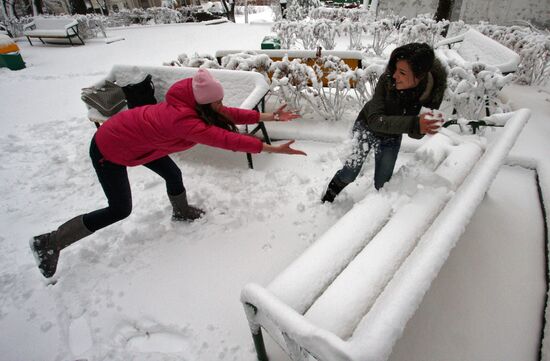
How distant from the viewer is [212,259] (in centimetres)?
241

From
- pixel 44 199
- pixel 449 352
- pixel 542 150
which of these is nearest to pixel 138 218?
pixel 44 199

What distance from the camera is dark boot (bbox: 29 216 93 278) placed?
223 cm

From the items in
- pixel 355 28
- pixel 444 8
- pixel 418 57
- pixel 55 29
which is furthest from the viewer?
pixel 55 29

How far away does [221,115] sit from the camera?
198 cm

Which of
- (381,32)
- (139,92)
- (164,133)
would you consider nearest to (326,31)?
(381,32)

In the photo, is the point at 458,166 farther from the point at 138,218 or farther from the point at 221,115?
the point at 138,218

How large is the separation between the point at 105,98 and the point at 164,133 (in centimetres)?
268

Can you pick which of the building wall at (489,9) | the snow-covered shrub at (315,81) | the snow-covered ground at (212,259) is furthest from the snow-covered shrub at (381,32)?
the snow-covered ground at (212,259)

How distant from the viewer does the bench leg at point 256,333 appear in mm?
1303

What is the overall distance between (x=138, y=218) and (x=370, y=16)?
10452 millimetres

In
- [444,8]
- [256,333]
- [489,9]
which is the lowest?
[256,333]

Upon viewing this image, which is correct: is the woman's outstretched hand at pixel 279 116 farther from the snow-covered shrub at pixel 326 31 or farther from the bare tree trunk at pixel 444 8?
the bare tree trunk at pixel 444 8

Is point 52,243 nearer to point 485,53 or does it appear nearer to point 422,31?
point 485,53

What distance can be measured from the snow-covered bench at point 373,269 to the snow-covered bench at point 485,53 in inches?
93.0
